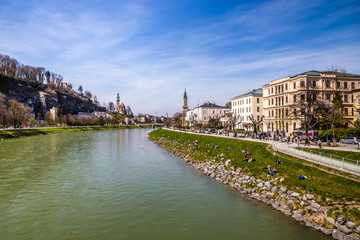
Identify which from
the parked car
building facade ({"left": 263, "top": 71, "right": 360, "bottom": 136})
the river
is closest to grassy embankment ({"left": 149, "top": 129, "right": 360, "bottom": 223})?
the river

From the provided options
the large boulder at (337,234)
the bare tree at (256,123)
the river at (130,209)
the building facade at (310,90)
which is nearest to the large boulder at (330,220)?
the large boulder at (337,234)

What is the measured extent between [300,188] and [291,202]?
1684mm

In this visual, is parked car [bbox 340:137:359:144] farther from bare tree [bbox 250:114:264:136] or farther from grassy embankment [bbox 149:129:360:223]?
bare tree [bbox 250:114:264:136]

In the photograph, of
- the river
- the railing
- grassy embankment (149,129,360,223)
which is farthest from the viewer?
the railing

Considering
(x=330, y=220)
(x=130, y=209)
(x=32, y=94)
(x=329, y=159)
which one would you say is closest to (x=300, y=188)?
(x=330, y=220)

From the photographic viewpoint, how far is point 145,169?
94.3 ft

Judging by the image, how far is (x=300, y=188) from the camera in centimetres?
1656

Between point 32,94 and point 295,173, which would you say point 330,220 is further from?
point 32,94

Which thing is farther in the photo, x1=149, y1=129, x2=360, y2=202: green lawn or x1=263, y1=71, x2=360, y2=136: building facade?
x1=263, y1=71, x2=360, y2=136: building facade

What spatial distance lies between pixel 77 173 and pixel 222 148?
21.6 m

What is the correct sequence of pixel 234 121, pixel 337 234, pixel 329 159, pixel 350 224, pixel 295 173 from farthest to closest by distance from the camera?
pixel 234 121 → pixel 295 173 → pixel 329 159 → pixel 350 224 → pixel 337 234

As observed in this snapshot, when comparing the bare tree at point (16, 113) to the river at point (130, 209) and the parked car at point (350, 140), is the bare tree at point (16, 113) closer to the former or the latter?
the river at point (130, 209)

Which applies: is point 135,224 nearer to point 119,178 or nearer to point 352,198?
point 119,178

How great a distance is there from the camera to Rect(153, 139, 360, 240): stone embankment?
1225cm
